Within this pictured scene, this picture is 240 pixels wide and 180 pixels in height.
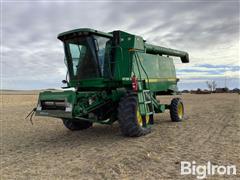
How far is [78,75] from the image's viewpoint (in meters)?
9.27

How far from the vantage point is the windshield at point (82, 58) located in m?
8.77

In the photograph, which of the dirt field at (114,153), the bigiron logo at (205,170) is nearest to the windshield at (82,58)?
the dirt field at (114,153)

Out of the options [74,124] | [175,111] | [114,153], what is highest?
[175,111]

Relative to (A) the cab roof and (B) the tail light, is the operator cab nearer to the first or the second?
(A) the cab roof

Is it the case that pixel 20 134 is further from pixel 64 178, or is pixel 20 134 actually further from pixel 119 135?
pixel 64 178

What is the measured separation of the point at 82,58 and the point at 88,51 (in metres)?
0.40

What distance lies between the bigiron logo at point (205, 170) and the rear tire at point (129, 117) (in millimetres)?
2763

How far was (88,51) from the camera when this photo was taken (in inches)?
347

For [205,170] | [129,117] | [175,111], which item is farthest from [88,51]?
[205,170]

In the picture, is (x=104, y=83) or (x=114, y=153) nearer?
(x=114, y=153)

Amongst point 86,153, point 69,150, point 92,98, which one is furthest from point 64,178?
point 92,98

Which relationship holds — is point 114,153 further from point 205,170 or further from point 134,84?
Answer: point 134,84

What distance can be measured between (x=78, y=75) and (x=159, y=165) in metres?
4.73

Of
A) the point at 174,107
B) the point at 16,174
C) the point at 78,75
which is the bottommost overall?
the point at 16,174
